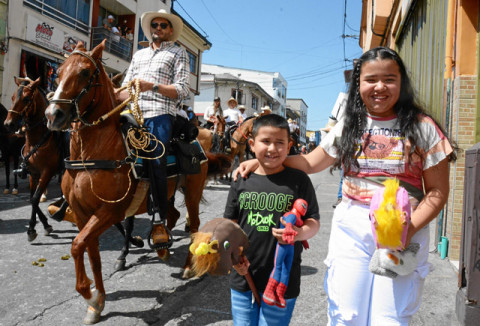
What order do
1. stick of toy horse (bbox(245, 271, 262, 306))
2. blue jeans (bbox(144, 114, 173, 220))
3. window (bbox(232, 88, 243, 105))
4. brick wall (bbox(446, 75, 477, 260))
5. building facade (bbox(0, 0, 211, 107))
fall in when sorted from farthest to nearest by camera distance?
window (bbox(232, 88, 243, 105)) < building facade (bbox(0, 0, 211, 107)) < brick wall (bbox(446, 75, 477, 260)) < blue jeans (bbox(144, 114, 173, 220)) < stick of toy horse (bbox(245, 271, 262, 306))

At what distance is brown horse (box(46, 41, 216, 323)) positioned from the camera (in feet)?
11.2

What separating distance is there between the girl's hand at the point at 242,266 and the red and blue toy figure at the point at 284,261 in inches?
5.9

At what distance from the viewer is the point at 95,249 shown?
3.64m

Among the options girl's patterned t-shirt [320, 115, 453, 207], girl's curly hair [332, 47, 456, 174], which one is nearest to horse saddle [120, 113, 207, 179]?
girl's curly hair [332, 47, 456, 174]

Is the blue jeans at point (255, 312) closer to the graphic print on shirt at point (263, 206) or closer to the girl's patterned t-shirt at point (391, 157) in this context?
the graphic print on shirt at point (263, 206)

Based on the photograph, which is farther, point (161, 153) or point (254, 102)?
point (254, 102)

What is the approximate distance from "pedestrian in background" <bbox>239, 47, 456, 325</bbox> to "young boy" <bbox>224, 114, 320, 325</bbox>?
27cm

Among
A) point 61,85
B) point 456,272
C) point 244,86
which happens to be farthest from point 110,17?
point 244,86

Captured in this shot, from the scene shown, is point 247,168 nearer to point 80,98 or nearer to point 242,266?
point 242,266

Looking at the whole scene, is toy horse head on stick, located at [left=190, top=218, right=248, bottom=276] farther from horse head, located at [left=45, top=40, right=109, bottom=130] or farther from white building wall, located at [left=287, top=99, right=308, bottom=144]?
white building wall, located at [left=287, top=99, right=308, bottom=144]

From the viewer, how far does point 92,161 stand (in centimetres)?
363

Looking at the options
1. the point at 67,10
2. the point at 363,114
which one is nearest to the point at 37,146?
the point at 363,114

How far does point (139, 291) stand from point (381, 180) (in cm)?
304

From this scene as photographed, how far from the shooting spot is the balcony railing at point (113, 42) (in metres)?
19.4
